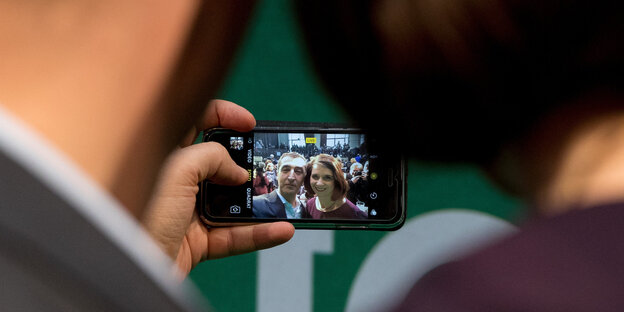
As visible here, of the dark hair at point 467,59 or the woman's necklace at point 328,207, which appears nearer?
the dark hair at point 467,59

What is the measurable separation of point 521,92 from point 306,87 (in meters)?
0.51

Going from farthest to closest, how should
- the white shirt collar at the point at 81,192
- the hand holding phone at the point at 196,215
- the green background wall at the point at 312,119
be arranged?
1. the green background wall at the point at 312,119
2. the hand holding phone at the point at 196,215
3. the white shirt collar at the point at 81,192

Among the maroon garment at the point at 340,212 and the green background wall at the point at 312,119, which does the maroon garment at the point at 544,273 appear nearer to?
the maroon garment at the point at 340,212

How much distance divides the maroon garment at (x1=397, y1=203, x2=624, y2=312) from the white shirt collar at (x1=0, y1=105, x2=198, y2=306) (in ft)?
0.23

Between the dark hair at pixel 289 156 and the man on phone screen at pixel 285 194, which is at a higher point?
the dark hair at pixel 289 156

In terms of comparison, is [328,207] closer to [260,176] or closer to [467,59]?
[260,176]

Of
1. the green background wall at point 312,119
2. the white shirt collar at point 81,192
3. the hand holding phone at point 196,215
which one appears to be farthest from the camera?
the green background wall at point 312,119

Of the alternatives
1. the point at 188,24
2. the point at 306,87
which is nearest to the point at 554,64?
the point at 188,24

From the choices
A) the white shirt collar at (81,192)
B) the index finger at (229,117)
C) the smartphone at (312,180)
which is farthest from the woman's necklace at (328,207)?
the white shirt collar at (81,192)

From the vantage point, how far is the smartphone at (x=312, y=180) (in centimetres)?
54

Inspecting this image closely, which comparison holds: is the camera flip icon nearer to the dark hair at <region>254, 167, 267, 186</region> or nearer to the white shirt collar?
the dark hair at <region>254, 167, 267, 186</region>

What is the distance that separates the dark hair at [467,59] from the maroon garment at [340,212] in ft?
1.04

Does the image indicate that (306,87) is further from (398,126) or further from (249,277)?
(398,126)

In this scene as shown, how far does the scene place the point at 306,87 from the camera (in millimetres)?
686
